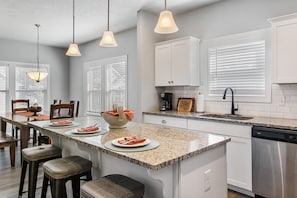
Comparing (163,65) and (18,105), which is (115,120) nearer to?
(163,65)

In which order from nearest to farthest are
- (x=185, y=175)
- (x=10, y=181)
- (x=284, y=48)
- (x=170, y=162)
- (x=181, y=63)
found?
(x=170, y=162) < (x=185, y=175) < (x=284, y=48) < (x=10, y=181) < (x=181, y=63)

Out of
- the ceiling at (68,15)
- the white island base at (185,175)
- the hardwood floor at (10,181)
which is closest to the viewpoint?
the white island base at (185,175)

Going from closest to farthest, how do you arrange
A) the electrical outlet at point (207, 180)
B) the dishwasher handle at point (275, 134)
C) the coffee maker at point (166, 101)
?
the electrical outlet at point (207, 180)
the dishwasher handle at point (275, 134)
the coffee maker at point (166, 101)

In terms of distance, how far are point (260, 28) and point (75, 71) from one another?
530cm

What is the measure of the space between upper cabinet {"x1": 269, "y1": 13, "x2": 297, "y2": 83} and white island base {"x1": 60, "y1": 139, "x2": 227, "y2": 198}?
145 centimetres

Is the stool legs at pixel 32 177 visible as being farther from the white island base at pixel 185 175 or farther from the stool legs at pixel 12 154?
the stool legs at pixel 12 154

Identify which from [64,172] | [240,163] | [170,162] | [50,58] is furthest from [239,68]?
[50,58]

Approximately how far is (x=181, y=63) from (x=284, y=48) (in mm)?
1494

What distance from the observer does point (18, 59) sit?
5984 mm

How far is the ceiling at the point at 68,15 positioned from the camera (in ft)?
11.5

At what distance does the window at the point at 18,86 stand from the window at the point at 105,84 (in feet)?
4.51

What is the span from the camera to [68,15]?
4.04 metres

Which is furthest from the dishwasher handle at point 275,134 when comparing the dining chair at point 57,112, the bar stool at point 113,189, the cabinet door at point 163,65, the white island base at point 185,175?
the dining chair at point 57,112

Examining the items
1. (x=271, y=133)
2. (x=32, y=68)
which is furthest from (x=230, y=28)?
(x=32, y=68)
